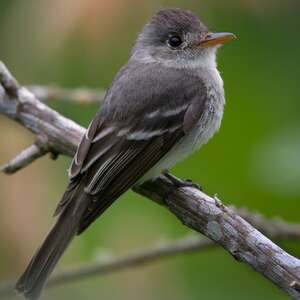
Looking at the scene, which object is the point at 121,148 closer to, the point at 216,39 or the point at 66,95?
the point at 66,95

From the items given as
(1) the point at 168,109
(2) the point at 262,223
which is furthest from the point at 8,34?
(2) the point at 262,223

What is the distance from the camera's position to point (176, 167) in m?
4.30

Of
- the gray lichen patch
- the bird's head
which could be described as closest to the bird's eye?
the bird's head

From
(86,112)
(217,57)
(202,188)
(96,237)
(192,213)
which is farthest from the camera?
(86,112)

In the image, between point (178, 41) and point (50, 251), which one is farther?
point (178, 41)

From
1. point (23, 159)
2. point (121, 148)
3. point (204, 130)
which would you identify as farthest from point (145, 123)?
point (23, 159)

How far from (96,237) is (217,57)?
115 cm

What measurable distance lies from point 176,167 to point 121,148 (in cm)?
56

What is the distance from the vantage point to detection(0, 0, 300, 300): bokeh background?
3.92 metres

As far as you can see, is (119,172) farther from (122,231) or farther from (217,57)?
(217,57)

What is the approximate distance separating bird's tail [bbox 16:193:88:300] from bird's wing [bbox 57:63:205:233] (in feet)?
0.15

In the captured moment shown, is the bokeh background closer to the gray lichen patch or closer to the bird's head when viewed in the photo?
the bird's head

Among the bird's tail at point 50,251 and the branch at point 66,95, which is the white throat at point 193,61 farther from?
the bird's tail at point 50,251

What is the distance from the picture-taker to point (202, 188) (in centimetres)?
389
